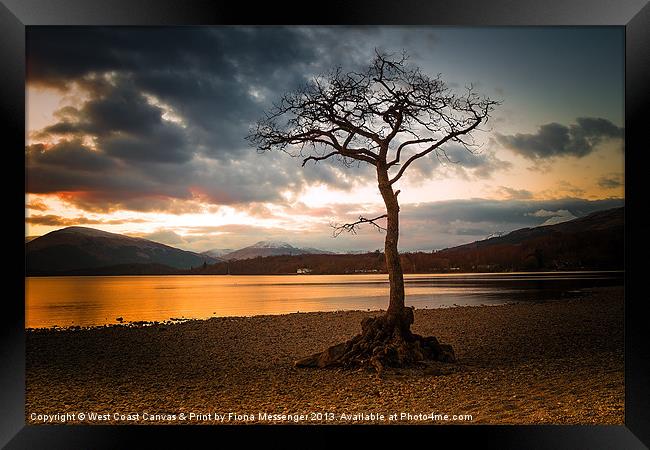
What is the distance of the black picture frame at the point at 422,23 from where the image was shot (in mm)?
5418

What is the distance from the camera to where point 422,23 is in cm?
552

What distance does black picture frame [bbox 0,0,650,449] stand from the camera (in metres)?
5.42

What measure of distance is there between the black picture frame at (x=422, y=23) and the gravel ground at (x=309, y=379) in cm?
42

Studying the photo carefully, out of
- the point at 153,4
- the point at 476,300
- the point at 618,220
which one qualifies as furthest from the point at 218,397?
the point at 476,300

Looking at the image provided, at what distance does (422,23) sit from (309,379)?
468cm

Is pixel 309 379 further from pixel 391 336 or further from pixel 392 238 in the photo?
pixel 392 238

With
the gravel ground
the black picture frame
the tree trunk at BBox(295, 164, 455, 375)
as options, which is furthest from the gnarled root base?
the black picture frame

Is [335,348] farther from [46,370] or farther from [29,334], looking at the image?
[29,334]

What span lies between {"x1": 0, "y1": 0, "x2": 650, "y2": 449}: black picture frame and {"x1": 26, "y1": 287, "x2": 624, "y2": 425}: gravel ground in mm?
416

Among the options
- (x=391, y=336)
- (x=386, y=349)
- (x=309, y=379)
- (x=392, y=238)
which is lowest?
(x=309, y=379)

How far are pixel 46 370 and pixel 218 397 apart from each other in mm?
3352

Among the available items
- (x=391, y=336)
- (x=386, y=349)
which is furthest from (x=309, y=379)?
(x=391, y=336)

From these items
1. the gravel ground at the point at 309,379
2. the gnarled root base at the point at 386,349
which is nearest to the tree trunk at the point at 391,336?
the gnarled root base at the point at 386,349
